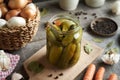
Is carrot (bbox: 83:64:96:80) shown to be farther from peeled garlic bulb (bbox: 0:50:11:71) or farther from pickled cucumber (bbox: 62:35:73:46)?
peeled garlic bulb (bbox: 0:50:11:71)

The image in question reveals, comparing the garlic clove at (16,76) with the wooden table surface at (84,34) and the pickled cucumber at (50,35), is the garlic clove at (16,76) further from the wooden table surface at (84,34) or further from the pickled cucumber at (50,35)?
the pickled cucumber at (50,35)

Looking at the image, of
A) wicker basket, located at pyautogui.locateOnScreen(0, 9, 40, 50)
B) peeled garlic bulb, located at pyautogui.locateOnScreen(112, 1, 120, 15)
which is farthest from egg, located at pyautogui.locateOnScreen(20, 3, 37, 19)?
peeled garlic bulb, located at pyautogui.locateOnScreen(112, 1, 120, 15)

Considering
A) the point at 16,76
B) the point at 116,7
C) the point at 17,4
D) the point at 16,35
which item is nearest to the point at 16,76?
the point at 16,76

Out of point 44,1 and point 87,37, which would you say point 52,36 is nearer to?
point 87,37

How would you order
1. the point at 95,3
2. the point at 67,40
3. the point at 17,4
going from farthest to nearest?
the point at 95,3, the point at 17,4, the point at 67,40

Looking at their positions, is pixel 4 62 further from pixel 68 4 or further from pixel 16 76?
pixel 68 4
